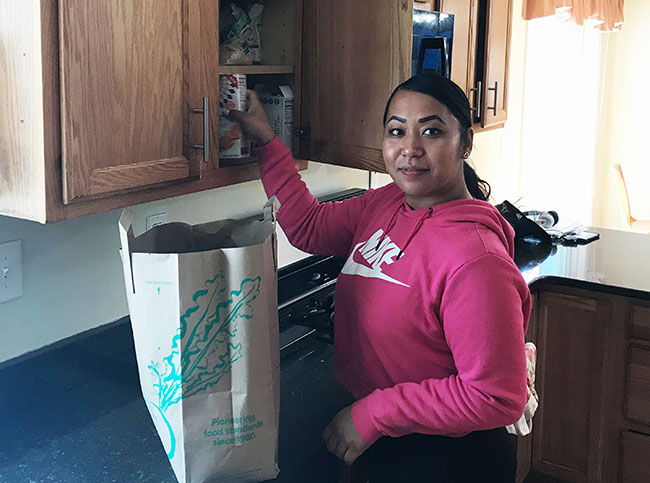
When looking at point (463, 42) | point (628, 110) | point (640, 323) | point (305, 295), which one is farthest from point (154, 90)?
point (628, 110)

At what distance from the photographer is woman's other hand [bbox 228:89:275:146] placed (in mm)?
1521

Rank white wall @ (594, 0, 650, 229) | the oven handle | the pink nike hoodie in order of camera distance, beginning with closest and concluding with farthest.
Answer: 1. the pink nike hoodie
2. the oven handle
3. white wall @ (594, 0, 650, 229)

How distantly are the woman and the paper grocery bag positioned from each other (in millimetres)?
239

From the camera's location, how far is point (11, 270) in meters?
1.38

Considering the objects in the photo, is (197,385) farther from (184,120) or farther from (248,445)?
(184,120)

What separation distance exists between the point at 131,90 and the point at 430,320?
0.60 meters

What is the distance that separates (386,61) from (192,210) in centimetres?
58

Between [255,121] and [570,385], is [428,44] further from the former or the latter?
[570,385]

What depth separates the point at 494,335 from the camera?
3.78 ft

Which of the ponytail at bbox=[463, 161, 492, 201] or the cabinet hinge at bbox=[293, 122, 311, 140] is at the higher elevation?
the cabinet hinge at bbox=[293, 122, 311, 140]

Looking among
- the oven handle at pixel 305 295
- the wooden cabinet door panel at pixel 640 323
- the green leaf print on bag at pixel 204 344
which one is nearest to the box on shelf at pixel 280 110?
the oven handle at pixel 305 295

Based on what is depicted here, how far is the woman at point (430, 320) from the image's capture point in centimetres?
117

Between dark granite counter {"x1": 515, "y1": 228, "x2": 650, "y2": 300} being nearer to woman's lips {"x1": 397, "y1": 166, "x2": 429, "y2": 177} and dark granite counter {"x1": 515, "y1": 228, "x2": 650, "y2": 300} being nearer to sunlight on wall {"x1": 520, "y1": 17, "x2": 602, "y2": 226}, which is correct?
woman's lips {"x1": 397, "y1": 166, "x2": 429, "y2": 177}

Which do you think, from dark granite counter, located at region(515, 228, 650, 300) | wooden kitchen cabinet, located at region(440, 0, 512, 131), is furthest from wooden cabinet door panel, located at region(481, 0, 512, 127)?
dark granite counter, located at region(515, 228, 650, 300)
